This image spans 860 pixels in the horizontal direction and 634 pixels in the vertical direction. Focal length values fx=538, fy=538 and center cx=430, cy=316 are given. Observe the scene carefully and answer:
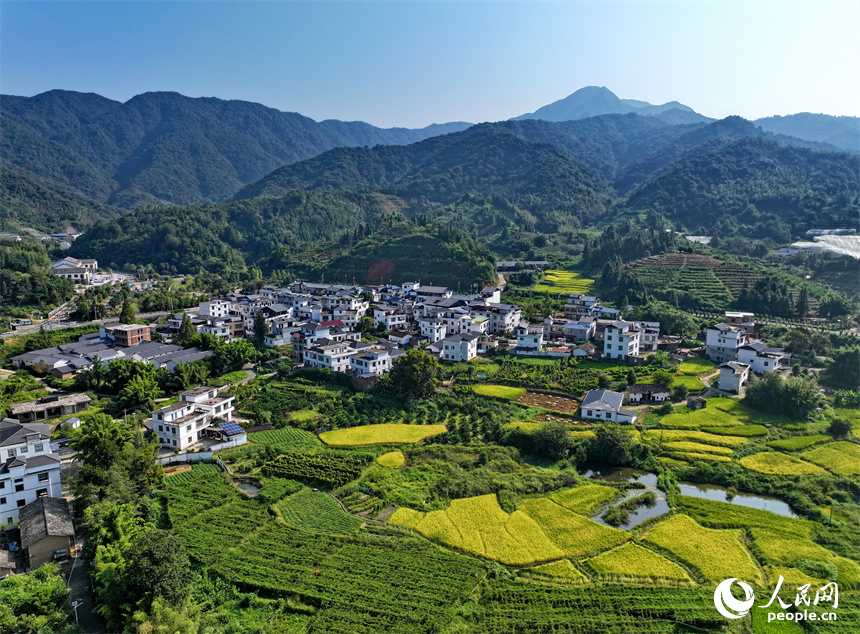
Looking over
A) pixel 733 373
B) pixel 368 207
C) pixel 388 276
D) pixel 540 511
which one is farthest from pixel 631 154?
pixel 540 511

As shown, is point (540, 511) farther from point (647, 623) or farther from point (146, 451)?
point (146, 451)

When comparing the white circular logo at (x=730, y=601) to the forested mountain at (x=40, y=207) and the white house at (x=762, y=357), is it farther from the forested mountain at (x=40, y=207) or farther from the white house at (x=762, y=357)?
the forested mountain at (x=40, y=207)

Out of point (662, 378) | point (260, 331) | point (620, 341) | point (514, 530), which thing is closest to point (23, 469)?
point (514, 530)

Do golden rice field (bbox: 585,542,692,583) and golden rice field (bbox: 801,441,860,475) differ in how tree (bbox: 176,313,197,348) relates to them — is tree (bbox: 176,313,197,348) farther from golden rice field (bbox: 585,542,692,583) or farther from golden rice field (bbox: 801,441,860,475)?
golden rice field (bbox: 801,441,860,475)

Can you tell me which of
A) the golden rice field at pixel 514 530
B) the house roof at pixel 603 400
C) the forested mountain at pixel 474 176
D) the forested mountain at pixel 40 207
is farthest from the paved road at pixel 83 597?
the forested mountain at pixel 40 207

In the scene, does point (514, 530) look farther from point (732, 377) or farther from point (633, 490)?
point (732, 377)

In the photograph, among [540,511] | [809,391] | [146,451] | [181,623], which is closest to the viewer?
[181,623]

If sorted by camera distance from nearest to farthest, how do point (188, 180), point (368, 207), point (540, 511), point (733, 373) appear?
point (540, 511)
point (733, 373)
point (368, 207)
point (188, 180)
